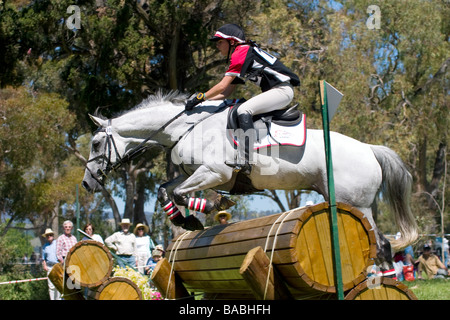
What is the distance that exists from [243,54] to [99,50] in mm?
12467

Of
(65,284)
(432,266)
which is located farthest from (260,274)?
(432,266)

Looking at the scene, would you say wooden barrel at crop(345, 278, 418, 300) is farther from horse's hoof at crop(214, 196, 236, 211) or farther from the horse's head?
the horse's head

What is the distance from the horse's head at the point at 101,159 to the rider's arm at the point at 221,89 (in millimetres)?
1154

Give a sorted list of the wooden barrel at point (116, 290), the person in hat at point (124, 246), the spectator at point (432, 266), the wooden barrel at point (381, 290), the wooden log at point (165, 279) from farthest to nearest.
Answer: the spectator at point (432, 266) < the person in hat at point (124, 246) < the wooden barrel at point (116, 290) < the wooden log at point (165, 279) < the wooden barrel at point (381, 290)

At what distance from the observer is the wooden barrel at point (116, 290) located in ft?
21.6

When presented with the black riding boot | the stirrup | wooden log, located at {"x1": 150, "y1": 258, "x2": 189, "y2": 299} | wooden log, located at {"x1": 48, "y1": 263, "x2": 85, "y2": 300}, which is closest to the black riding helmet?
the black riding boot

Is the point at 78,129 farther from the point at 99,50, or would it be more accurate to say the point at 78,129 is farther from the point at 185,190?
the point at 185,190

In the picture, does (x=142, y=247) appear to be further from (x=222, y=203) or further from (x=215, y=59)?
(x=215, y=59)

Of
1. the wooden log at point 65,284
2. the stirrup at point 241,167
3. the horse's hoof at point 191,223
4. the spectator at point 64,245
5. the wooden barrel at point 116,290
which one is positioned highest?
the stirrup at point 241,167

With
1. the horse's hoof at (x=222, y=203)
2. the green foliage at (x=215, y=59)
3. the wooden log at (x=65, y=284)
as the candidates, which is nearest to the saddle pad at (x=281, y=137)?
the horse's hoof at (x=222, y=203)

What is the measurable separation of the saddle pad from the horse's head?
1411 mm

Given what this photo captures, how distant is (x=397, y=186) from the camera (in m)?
5.54

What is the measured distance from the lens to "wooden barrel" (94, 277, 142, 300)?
6598 mm

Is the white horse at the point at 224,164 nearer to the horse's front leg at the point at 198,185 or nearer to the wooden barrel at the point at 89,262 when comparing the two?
the horse's front leg at the point at 198,185
